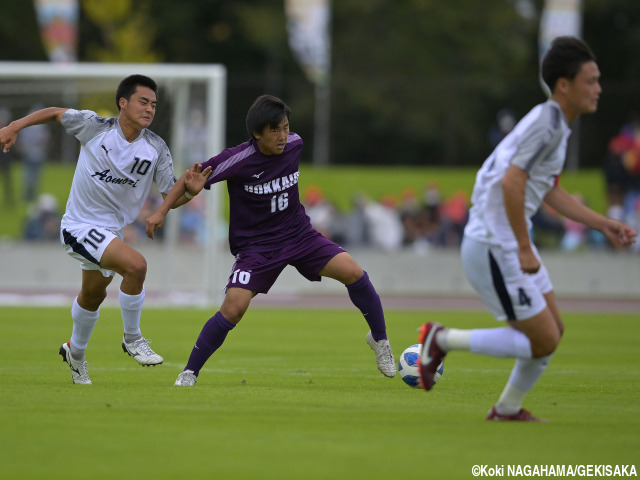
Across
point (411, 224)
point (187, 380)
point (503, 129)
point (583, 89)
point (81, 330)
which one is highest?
point (583, 89)

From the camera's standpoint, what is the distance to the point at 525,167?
6.20m

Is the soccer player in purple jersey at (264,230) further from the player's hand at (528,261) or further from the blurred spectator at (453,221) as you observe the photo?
the blurred spectator at (453,221)

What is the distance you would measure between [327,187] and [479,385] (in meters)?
18.8

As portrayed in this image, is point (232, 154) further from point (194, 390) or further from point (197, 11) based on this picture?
point (197, 11)

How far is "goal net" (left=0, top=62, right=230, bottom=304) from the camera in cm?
1894

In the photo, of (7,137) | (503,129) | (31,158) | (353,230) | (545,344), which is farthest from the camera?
(503,129)

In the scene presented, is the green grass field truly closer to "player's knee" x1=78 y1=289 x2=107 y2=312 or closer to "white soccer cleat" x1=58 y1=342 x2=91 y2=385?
"white soccer cleat" x1=58 y1=342 x2=91 y2=385

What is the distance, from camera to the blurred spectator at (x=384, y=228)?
23547 millimetres

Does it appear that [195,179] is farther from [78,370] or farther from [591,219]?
[591,219]

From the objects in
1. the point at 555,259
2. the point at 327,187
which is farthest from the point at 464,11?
the point at 555,259

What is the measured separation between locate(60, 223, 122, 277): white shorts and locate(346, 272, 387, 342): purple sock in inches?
77.1

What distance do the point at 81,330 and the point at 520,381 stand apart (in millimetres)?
3772

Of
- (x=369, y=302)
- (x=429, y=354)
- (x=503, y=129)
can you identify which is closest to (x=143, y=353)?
(x=369, y=302)

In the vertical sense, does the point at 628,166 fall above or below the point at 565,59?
below
